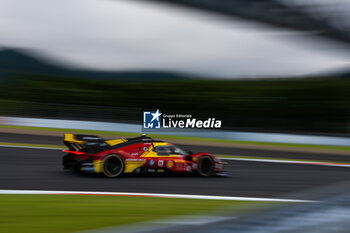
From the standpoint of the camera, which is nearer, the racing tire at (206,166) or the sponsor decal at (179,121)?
the racing tire at (206,166)

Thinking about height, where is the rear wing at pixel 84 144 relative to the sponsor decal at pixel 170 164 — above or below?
above

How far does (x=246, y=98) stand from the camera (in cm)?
2772

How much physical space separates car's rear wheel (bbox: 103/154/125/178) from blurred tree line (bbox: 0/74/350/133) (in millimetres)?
12657

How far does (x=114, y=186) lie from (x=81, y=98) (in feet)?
74.2

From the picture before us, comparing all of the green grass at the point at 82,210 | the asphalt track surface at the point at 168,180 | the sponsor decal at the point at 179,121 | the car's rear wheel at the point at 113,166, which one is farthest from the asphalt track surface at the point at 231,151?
the green grass at the point at 82,210

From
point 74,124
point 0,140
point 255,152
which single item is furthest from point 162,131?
point 0,140

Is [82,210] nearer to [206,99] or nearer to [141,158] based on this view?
[141,158]

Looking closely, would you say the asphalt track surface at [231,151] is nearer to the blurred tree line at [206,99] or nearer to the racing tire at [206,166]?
the blurred tree line at [206,99]

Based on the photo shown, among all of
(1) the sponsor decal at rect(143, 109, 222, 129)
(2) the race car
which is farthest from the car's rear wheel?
(1) the sponsor decal at rect(143, 109, 222, 129)

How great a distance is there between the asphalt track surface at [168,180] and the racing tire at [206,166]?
158 mm

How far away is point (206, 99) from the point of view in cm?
2859

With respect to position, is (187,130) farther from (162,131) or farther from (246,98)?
(246,98)

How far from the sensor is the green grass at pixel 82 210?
5.08 meters

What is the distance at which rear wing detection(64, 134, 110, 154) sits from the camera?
8.94 meters
